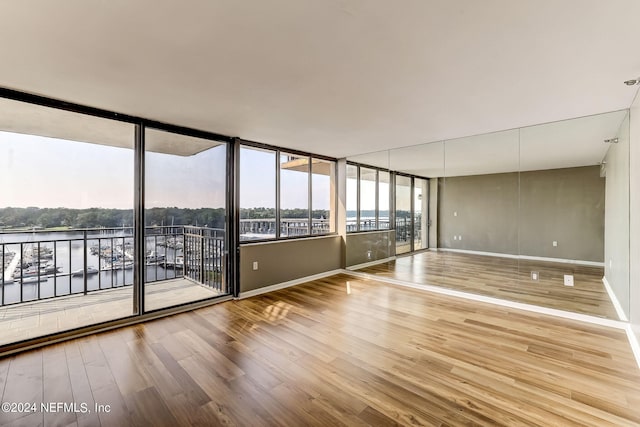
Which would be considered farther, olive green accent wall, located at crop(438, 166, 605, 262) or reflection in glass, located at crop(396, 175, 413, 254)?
reflection in glass, located at crop(396, 175, 413, 254)

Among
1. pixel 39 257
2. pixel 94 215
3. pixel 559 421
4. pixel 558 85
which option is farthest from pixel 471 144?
pixel 39 257

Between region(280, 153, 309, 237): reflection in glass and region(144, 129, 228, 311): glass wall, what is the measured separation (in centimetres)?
107

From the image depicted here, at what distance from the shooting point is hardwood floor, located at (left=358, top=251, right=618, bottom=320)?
3596mm

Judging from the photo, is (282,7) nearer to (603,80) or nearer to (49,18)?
(49,18)

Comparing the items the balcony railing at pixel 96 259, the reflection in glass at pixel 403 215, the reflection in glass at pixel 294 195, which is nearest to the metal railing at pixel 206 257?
the balcony railing at pixel 96 259

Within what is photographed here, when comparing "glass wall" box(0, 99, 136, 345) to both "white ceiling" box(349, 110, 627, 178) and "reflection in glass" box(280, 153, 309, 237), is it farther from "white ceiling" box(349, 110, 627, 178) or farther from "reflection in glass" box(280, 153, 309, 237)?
"white ceiling" box(349, 110, 627, 178)

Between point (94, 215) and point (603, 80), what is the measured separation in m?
5.07

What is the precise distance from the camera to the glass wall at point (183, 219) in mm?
3445

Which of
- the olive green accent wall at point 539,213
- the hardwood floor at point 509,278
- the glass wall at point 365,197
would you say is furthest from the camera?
the glass wall at point 365,197

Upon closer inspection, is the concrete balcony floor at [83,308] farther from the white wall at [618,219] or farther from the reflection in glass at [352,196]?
the white wall at [618,219]

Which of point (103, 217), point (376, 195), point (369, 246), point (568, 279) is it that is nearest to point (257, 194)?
point (103, 217)

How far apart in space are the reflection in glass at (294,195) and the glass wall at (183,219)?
3.52ft

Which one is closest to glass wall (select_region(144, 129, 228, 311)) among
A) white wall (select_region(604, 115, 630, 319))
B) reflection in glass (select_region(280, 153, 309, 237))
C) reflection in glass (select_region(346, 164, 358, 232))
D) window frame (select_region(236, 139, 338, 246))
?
window frame (select_region(236, 139, 338, 246))

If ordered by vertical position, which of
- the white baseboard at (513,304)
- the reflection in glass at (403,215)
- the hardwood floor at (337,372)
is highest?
the reflection in glass at (403,215)
